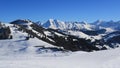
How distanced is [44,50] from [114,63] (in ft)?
211

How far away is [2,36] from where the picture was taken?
14088 cm

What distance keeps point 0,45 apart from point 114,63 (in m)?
90.8

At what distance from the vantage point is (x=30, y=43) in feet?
372

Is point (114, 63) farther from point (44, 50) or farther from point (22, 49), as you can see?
point (22, 49)

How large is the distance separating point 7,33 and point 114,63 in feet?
387

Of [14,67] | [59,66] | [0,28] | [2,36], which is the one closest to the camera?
[14,67]

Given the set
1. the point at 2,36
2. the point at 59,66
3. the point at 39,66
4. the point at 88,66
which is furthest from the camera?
the point at 2,36

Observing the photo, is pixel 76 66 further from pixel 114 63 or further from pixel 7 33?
pixel 7 33

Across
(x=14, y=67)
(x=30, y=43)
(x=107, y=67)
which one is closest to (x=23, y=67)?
(x=14, y=67)

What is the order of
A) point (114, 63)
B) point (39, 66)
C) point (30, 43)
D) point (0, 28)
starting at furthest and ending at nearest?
point (0, 28)
point (30, 43)
point (114, 63)
point (39, 66)

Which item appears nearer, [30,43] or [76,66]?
[76,66]

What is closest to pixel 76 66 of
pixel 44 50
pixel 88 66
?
pixel 88 66

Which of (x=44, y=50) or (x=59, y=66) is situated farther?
(x=44, y=50)

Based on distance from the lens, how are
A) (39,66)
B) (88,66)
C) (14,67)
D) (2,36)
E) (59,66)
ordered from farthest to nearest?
(2,36) < (88,66) < (59,66) < (39,66) < (14,67)
